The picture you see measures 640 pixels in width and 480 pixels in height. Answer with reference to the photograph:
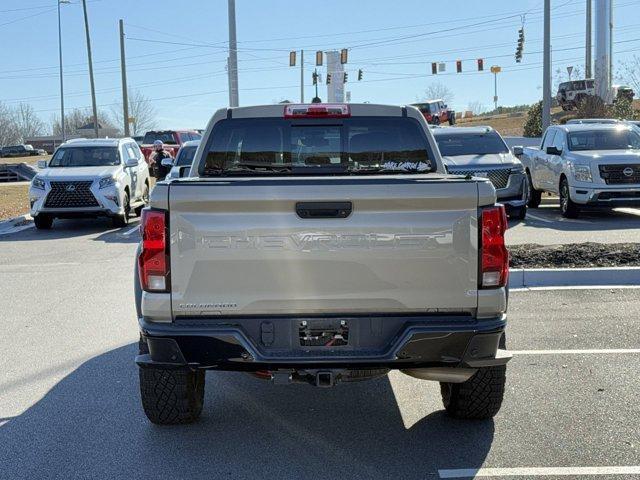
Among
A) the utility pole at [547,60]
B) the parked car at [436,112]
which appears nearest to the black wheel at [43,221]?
the utility pole at [547,60]

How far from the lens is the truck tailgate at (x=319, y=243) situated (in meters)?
4.05

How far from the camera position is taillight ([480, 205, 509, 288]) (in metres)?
4.14

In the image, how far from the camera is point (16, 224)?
18219 mm

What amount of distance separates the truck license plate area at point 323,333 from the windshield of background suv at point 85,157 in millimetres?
14466

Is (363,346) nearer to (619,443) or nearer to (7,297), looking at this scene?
(619,443)

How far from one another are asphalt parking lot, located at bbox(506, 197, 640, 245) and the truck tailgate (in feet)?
29.8

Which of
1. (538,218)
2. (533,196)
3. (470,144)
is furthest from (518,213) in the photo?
(533,196)

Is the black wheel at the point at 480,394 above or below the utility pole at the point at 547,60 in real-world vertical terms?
below

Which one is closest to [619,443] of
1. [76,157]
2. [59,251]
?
[59,251]

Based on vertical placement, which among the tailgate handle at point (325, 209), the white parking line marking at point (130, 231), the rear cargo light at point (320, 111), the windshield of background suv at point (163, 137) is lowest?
the white parking line marking at point (130, 231)

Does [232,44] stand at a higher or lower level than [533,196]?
higher

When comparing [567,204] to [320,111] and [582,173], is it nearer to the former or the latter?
[582,173]

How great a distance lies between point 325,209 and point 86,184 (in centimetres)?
1330

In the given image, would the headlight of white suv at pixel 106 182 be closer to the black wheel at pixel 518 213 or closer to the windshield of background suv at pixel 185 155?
the windshield of background suv at pixel 185 155
